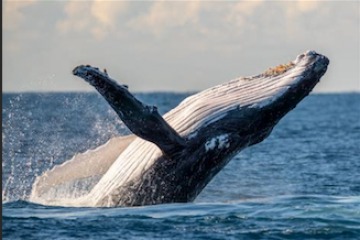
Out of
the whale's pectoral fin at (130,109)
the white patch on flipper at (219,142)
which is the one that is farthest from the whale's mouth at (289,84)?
the whale's pectoral fin at (130,109)

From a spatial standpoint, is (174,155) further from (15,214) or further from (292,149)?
(292,149)

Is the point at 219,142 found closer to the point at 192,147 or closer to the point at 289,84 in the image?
the point at 192,147

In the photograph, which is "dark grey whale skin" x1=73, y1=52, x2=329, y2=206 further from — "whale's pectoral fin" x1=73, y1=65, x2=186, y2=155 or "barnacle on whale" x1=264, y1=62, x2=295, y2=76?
"barnacle on whale" x1=264, y1=62, x2=295, y2=76

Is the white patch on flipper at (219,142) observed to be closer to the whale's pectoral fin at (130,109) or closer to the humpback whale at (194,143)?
the humpback whale at (194,143)

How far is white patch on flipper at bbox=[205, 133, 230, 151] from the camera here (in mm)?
12117

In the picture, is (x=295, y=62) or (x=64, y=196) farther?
(x=64, y=196)

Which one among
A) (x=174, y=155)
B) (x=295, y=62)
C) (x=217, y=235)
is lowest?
(x=217, y=235)

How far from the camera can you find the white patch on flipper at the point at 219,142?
12117mm

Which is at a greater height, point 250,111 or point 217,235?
point 250,111

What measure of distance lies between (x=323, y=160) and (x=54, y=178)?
12.1 meters

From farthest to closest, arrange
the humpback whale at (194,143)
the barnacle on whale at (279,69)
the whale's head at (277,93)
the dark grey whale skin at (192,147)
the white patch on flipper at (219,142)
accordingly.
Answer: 1. the barnacle on whale at (279,69)
2. the whale's head at (277,93)
3. the white patch on flipper at (219,142)
4. the humpback whale at (194,143)
5. the dark grey whale skin at (192,147)

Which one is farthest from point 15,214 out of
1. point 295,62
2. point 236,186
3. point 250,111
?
point 236,186

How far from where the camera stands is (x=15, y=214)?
39.2ft

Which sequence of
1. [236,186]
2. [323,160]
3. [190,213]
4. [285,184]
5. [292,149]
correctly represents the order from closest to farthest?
1. [190,213]
2. [236,186]
3. [285,184]
4. [323,160]
5. [292,149]
